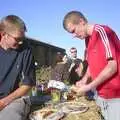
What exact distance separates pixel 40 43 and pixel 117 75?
25410 mm

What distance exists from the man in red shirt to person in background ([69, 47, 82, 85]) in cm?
536

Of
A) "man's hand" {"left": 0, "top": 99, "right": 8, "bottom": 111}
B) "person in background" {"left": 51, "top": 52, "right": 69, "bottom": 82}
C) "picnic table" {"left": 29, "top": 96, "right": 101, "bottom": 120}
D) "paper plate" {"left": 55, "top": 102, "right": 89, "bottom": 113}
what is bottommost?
"picnic table" {"left": 29, "top": 96, "right": 101, "bottom": 120}

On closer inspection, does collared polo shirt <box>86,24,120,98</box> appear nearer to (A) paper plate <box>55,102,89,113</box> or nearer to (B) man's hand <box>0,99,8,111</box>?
(A) paper plate <box>55,102,89,113</box>

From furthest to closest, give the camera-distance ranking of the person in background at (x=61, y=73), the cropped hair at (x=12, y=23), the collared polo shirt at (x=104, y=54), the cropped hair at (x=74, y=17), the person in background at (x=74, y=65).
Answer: the person in background at (x=61, y=73)
the person in background at (x=74, y=65)
the cropped hair at (x=12, y=23)
the cropped hair at (x=74, y=17)
the collared polo shirt at (x=104, y=54)

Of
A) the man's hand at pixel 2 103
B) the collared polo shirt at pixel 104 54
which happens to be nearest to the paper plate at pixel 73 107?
the man's hand at pixel 2 103

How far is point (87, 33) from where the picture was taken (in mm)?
4777

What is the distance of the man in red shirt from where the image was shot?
14.9 feet

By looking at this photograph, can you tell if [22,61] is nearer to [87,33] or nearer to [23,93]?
[23,93]

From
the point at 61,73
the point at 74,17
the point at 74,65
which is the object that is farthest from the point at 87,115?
the point at 74,65

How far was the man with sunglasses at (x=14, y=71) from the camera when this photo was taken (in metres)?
5.16

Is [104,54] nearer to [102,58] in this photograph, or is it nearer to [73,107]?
[102,58]

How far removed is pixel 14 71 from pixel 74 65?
5998 mm

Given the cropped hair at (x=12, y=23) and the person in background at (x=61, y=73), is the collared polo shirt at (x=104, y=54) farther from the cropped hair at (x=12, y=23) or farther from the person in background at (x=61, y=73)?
the person in background at (x=61, y=73)

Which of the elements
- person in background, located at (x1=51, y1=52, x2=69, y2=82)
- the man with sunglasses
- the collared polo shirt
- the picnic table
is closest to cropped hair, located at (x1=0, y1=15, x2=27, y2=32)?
the man with sunglasses
